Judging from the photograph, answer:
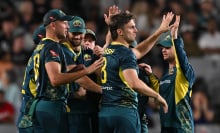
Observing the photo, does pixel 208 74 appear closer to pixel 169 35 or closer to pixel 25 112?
pixel 169 35

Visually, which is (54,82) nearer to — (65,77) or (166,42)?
(65,77)

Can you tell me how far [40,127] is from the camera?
383 inches

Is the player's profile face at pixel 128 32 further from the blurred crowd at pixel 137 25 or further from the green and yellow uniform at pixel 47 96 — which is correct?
the blurred crowd at pixel 137 25

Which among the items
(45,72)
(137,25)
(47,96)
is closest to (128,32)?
(45,72)

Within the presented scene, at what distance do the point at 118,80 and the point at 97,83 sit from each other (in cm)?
104

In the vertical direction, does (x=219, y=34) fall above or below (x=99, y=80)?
above

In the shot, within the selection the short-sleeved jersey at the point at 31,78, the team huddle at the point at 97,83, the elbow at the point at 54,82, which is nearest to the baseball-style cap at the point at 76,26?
the team huddle at the point at 97,83

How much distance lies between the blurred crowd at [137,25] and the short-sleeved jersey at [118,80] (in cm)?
569

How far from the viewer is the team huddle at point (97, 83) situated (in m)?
9.52

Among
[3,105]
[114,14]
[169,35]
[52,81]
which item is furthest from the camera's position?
[3,105]

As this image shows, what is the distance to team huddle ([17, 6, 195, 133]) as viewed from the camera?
31.2ft

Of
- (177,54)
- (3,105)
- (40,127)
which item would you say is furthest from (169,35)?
(3,105)

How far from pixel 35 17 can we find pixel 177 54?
23.3 ft

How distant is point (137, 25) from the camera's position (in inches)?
690
